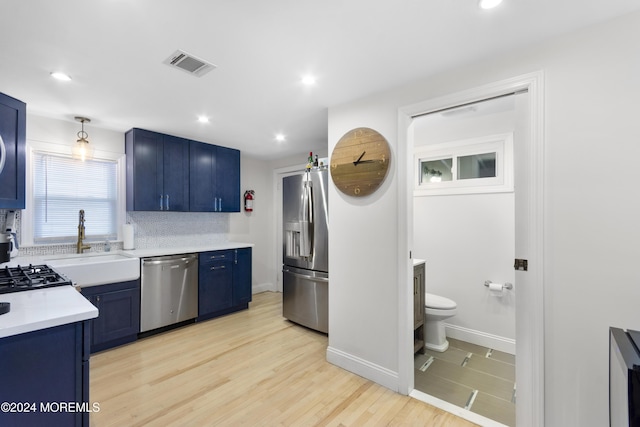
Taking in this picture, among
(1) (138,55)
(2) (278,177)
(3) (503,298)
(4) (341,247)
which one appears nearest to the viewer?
(1) (138,55)

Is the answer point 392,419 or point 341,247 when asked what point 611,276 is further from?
point 341,247

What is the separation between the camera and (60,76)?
6.83ft

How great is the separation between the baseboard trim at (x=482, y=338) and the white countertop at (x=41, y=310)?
10.7 feet

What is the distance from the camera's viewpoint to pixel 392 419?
188 centimetres

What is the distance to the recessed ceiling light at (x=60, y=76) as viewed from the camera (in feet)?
6.70

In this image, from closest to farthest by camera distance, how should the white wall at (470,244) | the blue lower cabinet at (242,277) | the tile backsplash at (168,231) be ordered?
the white wall at (470,244)
the tile backsplash at (168,231)
the blue lower cabinet at (242,277)

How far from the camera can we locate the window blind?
2.98 m

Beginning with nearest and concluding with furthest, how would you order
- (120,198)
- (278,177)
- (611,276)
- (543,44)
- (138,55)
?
(611,276) < (543,44) < (138,55) < (120,198) < (278,177)

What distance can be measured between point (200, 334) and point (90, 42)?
2889 millimetres

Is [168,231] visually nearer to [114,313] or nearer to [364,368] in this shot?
[114,313]

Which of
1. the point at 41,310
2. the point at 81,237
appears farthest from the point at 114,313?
the point at 41,310

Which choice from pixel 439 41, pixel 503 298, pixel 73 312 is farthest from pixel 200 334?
pixel 439 41

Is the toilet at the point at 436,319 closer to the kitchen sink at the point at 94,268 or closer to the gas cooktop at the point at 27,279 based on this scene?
the gas cooktop at the point at 27,279

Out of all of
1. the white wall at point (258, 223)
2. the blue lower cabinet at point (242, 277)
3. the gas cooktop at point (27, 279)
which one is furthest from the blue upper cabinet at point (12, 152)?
the white wall at point (258, 223)
